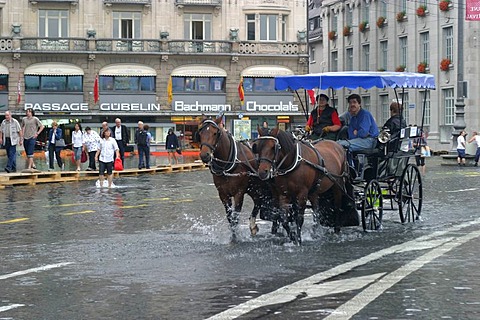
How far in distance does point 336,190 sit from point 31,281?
17.7ft

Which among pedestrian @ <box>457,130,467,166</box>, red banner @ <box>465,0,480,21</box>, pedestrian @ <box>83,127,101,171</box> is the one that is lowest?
pedestrian @ <box>457,130,467,166</box>

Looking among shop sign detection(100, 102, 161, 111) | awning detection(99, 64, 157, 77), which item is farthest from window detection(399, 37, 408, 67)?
awning detection(99, 64, 157, 77)

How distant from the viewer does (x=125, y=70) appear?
202 ft

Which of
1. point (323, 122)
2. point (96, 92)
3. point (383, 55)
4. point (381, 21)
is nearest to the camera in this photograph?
point (323, 122)

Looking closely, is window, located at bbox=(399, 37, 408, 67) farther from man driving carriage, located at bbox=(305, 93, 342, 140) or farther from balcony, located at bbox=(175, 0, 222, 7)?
man driving carriage, located at bbox=(305, 93, 342, 140)

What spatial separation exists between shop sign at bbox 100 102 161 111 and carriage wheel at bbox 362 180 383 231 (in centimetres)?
4771

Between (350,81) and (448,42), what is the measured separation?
45094 mm

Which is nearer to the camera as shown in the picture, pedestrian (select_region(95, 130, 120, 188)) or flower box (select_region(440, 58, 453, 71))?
pedestrian (select_region(95, 130, 120, 188))

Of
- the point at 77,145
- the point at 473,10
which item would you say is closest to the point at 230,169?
the point at 77,145

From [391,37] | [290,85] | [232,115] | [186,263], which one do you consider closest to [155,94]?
[232,115]

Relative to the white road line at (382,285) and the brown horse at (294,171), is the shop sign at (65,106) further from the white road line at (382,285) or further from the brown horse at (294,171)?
the white road line at (382,285)

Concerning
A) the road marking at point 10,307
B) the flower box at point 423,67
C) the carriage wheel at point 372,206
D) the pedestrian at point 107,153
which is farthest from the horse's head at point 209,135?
the flower box at point 423,67

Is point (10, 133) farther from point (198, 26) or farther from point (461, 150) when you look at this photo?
point (198, 26)

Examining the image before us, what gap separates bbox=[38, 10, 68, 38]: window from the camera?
61.0m
